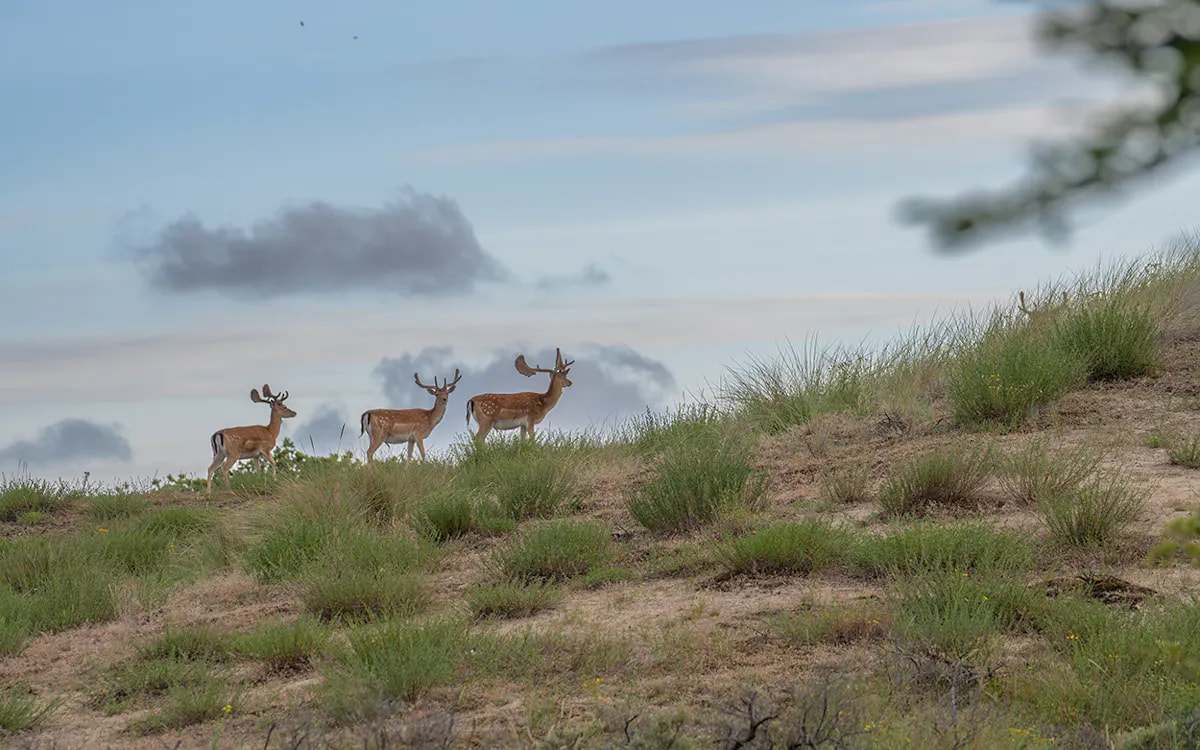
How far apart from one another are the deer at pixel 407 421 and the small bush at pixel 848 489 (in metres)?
11.3

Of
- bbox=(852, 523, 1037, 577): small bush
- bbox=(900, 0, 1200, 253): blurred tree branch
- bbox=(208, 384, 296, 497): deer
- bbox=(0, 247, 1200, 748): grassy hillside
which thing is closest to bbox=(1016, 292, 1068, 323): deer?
bbox=(0, 247, 1200, 748): grassy hillside

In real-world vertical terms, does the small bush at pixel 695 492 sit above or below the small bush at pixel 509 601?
above

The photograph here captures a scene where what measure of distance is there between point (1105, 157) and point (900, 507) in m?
7.86

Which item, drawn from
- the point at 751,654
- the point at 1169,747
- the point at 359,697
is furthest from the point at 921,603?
the point at 359,697

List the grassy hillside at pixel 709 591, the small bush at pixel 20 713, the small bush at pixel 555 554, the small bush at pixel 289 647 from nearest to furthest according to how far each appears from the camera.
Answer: the grassy hillside at pixel 709 591 < the small bush at pixel 20 713 < the small bush at pixel 289 647 < the small bush at pixel 555 554

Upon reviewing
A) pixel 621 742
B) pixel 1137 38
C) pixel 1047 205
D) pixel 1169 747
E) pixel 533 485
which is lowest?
pixel 1169 747

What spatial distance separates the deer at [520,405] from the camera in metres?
21.0

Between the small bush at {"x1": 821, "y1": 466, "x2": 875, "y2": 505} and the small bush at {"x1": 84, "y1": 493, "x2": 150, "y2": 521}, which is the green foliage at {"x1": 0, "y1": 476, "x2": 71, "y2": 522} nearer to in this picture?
the small bush at {"x1": 84, "y1": 493, "x2": 150, "y2": 521}

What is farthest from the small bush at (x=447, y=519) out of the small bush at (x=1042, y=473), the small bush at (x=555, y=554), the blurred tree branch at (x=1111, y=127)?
the blurred tree branch at (x=1111, y=127)

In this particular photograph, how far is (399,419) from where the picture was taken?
21359mm

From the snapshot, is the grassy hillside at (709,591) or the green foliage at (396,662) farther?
the green foliage at (396,662)

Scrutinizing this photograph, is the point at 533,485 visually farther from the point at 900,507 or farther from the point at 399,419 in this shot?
the point at 399,419

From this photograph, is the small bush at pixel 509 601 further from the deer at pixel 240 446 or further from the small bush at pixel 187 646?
the deer at pixel 240 446

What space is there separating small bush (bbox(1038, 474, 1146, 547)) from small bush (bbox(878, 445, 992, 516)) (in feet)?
3.96
